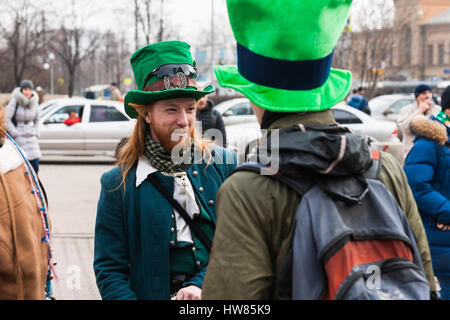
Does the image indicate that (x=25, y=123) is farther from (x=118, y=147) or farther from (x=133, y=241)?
(x=133, y=241)

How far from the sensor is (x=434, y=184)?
4254 mm

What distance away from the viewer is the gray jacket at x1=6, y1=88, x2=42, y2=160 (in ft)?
34.7

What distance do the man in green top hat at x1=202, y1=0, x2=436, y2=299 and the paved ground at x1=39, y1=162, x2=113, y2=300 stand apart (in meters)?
4.18

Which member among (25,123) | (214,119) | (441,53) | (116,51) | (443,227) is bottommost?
(443,227)

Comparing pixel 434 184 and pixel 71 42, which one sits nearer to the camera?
pixel 434 184

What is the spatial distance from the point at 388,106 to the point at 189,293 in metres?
20.0

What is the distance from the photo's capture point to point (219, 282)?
1.66 metres

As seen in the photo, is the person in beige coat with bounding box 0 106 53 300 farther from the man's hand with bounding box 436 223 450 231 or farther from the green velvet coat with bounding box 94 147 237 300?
the man's hand with bounding box 436 223 450 231

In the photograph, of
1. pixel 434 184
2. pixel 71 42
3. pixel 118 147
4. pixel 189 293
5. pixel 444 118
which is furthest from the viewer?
pixel 71 42

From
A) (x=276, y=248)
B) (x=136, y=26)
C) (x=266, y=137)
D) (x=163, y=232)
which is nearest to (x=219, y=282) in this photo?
(x=276, y=248)

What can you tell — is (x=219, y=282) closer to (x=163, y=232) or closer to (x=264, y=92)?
(x=264, y=92)

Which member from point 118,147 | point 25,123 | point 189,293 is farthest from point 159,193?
point 25,123

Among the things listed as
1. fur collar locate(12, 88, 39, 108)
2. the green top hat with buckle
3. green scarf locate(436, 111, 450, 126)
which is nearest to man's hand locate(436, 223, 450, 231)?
green scarf locate(436, 111, 450, 126)

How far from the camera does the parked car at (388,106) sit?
68.2 ft
